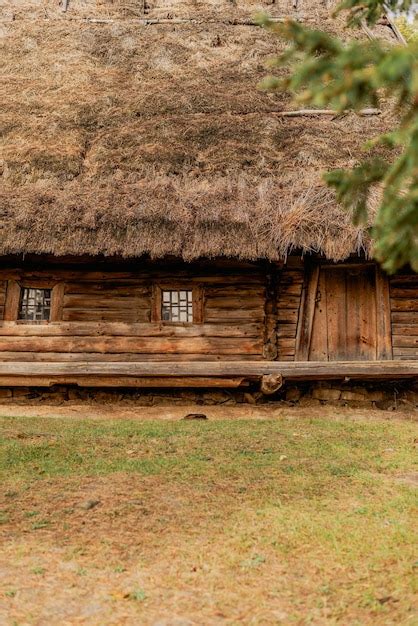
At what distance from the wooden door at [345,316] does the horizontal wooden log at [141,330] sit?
3.48ft

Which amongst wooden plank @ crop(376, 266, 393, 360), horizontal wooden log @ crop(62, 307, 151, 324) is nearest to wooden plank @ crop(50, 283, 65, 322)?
horizontal wooden log @ crop(62, 307, 151, 324)

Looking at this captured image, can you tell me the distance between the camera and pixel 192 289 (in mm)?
10820

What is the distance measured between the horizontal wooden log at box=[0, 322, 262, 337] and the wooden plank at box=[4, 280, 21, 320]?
0.48 metres

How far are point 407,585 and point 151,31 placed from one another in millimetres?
15886

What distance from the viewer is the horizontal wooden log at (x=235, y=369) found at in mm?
10133

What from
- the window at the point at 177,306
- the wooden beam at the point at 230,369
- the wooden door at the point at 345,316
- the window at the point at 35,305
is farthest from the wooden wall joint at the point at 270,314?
the window at the point at 35,305

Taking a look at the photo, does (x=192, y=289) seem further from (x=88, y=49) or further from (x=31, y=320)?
(x=88, y=49)

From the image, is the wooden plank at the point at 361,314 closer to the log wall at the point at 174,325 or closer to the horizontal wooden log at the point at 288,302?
the log wall at the point at 174,325

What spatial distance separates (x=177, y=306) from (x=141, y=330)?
0.88 meters

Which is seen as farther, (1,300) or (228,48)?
(228,48)

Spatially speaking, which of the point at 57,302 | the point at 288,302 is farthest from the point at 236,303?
the point at 57,302

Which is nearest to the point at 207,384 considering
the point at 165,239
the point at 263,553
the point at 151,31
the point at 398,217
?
the point at 165,239

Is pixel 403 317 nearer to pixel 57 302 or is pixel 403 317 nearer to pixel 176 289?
pixel 176 289

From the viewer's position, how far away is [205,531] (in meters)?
4.37
